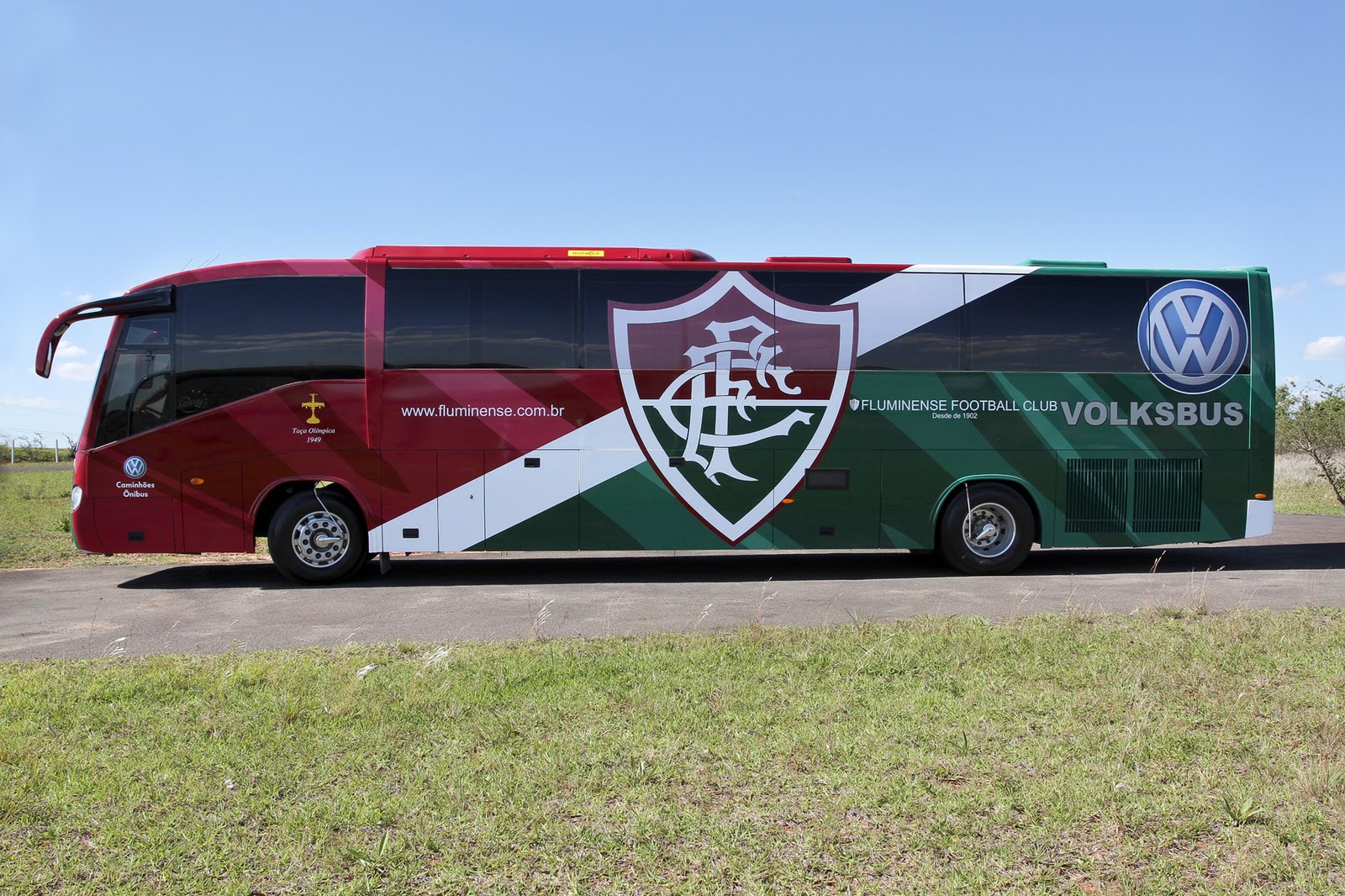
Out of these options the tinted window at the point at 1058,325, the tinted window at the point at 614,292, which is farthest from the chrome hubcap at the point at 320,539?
Answer: the tinted window at the point at 1058,325

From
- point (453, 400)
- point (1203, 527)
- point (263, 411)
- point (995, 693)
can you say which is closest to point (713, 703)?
point (995, 693)

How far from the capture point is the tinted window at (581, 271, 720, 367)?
1065 cm

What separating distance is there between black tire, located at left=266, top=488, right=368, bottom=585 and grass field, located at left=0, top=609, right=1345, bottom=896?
432cm

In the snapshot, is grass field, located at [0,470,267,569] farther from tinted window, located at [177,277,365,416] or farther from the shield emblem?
the shield emblem

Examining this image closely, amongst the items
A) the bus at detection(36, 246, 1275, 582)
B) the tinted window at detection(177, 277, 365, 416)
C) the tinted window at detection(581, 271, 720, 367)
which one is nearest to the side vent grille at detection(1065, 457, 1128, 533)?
the bus at detection(36, 246, 1275, 582)

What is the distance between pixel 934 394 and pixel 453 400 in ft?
17.5

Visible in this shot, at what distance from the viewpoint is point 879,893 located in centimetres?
316

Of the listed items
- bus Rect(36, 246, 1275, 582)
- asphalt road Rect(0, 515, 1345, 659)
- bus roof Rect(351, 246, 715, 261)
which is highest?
bus roof Rect(351, 246, 715, 261)

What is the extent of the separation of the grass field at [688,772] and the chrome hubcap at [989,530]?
480 cm

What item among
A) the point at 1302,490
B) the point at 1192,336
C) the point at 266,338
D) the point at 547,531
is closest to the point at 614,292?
the point at 547,531

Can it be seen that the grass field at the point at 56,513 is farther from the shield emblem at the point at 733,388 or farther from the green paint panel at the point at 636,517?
the shield emblem at the point at 733,388

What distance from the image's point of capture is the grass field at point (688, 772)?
3.33 meters

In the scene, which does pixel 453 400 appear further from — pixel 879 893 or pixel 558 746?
pixel 879 893

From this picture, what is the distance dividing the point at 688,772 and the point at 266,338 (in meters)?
8.13
